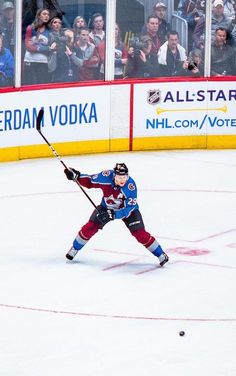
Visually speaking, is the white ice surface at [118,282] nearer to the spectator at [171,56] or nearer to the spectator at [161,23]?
the spectator at [171,56]

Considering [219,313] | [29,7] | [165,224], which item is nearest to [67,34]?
[29,7]

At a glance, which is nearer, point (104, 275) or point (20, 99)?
point (104, 275)

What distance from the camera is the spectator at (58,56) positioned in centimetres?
1766

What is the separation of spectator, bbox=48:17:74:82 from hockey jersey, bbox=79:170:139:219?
676 cm

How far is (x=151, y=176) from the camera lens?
54.3 feet

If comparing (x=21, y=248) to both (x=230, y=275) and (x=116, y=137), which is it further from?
(x=116, y=137)

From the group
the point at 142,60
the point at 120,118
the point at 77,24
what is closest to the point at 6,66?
the point at 77,24

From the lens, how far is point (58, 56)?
17781 mm

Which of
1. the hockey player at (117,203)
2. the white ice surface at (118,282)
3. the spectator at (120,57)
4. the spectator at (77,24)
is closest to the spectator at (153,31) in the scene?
the spectator at (120,57)

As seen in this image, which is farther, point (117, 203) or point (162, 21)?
point (162, 21)

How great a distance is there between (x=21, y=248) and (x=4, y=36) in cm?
571

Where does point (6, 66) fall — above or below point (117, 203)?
above

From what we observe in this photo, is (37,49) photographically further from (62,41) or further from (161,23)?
(161,23)

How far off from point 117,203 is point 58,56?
6961mm
